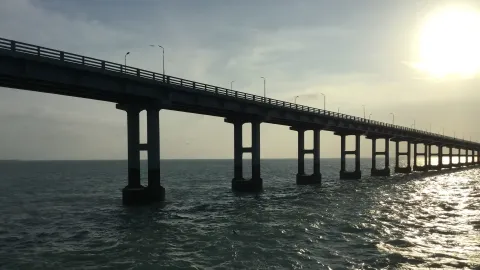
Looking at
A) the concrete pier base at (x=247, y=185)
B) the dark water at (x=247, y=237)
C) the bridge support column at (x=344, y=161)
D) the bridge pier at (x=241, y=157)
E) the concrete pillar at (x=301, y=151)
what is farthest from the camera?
the bridge support column at (x=344, y=161)

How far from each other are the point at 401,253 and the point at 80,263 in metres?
15.9

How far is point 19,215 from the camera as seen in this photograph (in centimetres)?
3638

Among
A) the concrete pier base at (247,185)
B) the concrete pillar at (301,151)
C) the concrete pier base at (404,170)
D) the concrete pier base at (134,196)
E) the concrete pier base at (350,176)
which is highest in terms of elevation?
the concrete pillar at (301,151)

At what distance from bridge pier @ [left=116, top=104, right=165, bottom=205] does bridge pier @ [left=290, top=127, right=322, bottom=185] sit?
35.9m

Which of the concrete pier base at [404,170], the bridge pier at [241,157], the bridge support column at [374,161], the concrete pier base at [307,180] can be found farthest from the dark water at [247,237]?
the concrete pier base at [404,170]

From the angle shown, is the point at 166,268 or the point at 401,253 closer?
the point at 166,268

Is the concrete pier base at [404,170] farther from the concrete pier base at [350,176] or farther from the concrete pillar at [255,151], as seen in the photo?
the concrete pillar at [255,151]

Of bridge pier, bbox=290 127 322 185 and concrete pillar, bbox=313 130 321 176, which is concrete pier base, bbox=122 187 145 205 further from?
concrete pillar, bbox=313 130 321 176

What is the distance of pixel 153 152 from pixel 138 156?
1954mm

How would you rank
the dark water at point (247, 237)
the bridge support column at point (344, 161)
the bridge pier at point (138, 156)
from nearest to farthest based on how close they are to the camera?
the dark water at point (247, 237), the bridge pier at point (138, 156), the bridge support column at point (344, 161)

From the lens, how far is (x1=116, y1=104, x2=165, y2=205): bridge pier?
133 feet

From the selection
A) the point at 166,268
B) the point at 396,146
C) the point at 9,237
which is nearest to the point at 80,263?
the point at 166,268

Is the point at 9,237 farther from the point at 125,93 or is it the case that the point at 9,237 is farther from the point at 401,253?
the point at 401,253

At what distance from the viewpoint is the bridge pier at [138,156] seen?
133 feet
